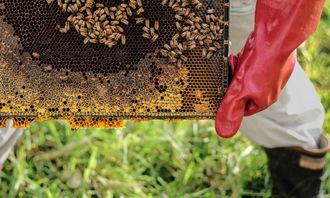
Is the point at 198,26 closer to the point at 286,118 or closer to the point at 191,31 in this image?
the point at 191,31

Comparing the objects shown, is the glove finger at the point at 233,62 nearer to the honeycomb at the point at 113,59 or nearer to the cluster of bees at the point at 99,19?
the honeycomb at the point at 113,59

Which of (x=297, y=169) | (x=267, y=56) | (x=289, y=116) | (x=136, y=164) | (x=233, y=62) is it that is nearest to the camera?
(x=267, y=56)

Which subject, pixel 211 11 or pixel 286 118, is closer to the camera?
pixel 211 11

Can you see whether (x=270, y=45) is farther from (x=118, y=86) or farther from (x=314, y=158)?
(x=314, y=158)

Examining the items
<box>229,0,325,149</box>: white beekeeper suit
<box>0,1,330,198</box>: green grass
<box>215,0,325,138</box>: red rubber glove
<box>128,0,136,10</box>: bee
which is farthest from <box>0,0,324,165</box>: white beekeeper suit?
<box>128,0,136,10</box>: bee

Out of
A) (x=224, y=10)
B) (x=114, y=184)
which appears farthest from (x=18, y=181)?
(x=224, y=10)

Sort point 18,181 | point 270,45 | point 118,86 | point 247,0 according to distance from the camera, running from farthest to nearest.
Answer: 1. point 18,181
2. point 247,0
3. point 118,86
4. point 270,45

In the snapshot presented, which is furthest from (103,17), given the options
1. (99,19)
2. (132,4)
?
(132,4)
